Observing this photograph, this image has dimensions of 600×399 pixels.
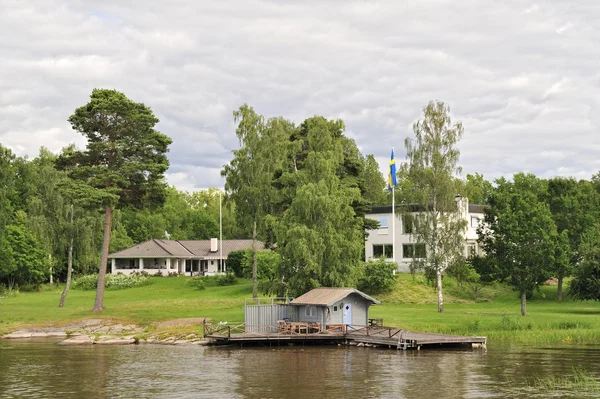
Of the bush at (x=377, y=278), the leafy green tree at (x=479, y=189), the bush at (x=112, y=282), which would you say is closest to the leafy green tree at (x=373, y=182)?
the leafy green tree at (x=479, y=189)

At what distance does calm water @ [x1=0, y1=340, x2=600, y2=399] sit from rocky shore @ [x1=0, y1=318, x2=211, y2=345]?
10.3 feet

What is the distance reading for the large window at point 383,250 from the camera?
102 m

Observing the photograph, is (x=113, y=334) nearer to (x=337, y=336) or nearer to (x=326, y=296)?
(x=326, y=296)

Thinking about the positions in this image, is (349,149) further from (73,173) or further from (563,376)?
(563,376)

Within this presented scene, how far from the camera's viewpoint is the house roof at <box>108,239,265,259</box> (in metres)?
120

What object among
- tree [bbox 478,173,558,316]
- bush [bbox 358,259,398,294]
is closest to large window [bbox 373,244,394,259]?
bush [bbox 358,259,398,294]

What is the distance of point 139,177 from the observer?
7888cm

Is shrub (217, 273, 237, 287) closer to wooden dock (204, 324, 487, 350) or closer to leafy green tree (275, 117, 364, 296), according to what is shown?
leafy green tree (275, 117, 364, 296)

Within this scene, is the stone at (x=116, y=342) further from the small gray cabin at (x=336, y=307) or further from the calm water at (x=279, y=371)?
the small gray cabin at (x=336, y=307)

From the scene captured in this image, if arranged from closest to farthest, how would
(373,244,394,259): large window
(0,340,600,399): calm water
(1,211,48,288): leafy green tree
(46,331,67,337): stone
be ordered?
(0,340,600,399): calm water
(46,331,67,337): stone
(1,211,48,288): leafy green tree
(373,244,394,259): large window

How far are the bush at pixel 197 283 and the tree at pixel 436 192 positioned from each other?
3267cm

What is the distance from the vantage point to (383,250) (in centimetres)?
10238

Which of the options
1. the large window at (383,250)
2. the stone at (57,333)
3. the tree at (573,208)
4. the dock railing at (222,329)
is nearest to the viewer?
the dock railing at (222,329)

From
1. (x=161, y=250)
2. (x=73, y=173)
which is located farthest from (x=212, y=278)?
(x=73, y=173)
